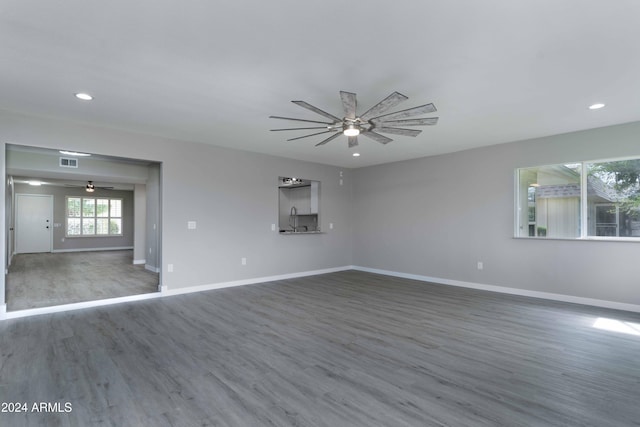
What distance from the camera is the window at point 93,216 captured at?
12.2 m

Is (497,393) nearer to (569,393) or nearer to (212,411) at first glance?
(569,393)

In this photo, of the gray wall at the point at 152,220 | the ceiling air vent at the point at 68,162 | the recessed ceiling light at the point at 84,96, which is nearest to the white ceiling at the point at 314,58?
the recessed ceiling light at the point at 84,96

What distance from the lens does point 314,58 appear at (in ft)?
8.89

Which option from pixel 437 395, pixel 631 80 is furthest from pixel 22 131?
pixel 631 80

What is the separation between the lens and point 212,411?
211 cm

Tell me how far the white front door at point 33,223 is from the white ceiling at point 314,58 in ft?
32.2

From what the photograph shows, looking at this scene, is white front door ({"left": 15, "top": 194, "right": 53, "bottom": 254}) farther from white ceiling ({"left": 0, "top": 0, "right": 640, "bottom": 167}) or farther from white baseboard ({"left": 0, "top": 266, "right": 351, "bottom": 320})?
white ceiling ({"left": 0, "top": 0, "right": 640, "bottom": 167})

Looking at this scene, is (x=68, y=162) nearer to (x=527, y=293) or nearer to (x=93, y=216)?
(x=93, y=216)

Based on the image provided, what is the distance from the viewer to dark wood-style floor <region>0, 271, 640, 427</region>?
2.09 meters

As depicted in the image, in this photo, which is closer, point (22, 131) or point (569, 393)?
point (569, 393)

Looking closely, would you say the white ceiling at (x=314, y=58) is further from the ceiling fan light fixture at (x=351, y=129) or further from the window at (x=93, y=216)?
the window at (x=93, y=216)

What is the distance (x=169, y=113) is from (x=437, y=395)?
4130 mm

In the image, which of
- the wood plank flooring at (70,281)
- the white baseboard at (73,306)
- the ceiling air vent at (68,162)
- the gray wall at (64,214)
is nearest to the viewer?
the white baseboard at (73,306)

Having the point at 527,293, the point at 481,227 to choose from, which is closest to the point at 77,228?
the point at 481,227
